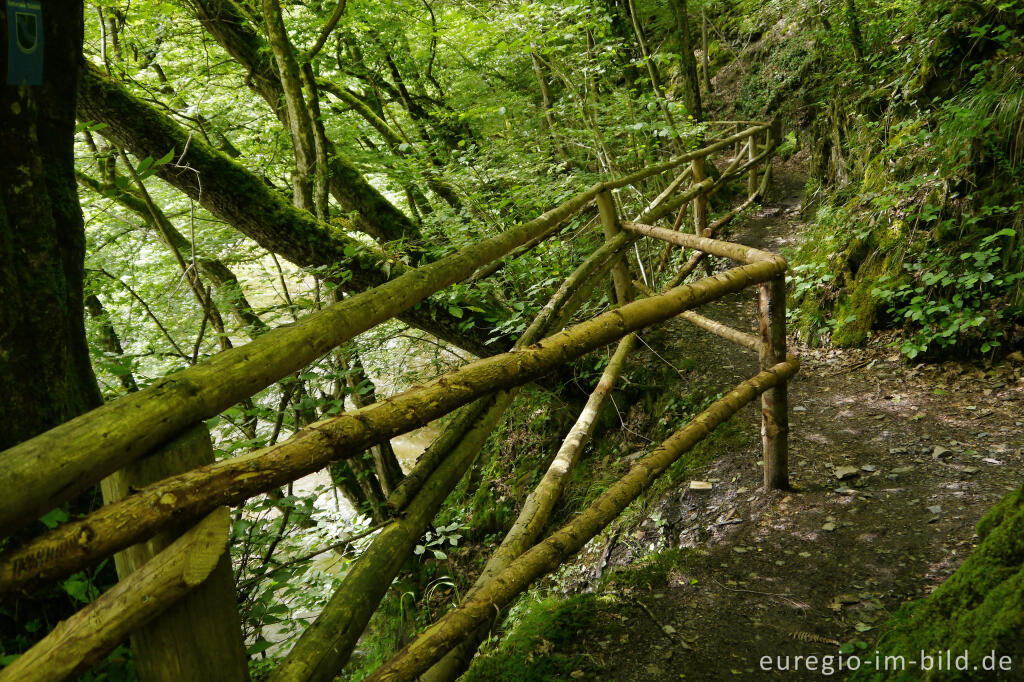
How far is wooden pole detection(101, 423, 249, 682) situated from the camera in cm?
111

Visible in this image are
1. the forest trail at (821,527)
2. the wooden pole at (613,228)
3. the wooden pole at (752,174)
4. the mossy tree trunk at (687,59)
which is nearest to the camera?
the forest trail at (821,527)

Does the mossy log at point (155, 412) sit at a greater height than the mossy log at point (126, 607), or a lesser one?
greater

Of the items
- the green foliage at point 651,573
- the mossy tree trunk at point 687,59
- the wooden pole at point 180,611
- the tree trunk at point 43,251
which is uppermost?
the mossy tree trunk at point 687,59

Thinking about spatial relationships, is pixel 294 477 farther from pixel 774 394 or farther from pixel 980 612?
pixel 774 394

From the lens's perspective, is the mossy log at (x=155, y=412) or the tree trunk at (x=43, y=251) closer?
the mossy log at (x=155, y=412)

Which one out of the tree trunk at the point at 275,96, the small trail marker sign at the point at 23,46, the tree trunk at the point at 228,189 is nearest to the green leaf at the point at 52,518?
the small trail marker sign at the point at 23,46

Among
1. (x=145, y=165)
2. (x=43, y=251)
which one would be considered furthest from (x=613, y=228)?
(x=43, y=251)

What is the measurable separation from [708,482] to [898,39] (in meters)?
6.35

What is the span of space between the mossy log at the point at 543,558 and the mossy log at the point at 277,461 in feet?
2.11

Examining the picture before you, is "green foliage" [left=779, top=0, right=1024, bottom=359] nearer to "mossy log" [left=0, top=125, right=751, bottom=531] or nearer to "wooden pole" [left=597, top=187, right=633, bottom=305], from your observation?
"wooden pole" [left=597, top=187, right=633, bottom=305]

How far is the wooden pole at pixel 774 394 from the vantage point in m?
2.84

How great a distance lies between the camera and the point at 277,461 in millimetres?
1188

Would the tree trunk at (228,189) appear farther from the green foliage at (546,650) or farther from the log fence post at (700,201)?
the log fence post at (700,201)

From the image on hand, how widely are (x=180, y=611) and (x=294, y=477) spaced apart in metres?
0.33
